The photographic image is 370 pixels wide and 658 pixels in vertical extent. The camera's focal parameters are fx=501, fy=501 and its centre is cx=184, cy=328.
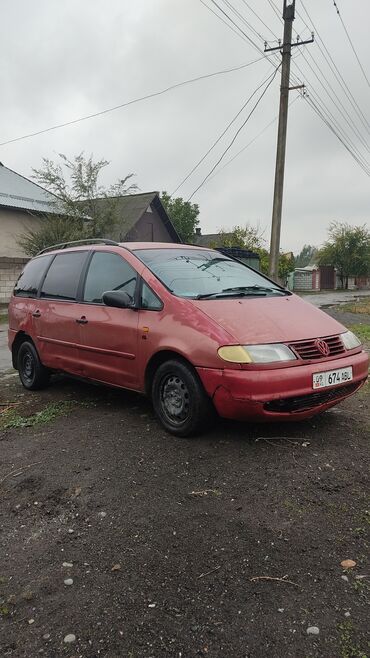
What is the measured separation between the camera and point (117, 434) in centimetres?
418

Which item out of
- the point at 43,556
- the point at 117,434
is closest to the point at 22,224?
the point at 117,434

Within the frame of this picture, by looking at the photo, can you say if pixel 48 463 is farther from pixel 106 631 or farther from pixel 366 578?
pixel 366 578

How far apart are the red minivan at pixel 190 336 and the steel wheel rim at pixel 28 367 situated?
10.7 inches

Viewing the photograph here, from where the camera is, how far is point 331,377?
3.76 metres

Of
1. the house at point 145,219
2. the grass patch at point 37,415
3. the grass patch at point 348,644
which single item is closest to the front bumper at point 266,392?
the grass patch at point 348,644

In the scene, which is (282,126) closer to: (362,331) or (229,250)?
(229,250)

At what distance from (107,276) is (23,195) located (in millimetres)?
22861

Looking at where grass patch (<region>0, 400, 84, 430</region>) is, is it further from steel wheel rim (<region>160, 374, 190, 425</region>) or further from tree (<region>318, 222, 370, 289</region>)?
tree (<region>318, 222, 370, 289</region>)

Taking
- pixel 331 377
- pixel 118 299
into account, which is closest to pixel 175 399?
pixel 118 299

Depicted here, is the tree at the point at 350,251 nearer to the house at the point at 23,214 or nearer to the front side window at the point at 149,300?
the house at the point at 23,214

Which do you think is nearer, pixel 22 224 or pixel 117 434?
pixel 117 434

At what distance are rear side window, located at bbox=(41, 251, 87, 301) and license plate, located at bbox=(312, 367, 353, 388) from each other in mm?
2743

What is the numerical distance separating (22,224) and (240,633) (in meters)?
24.4

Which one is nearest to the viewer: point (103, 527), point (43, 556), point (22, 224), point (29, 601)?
point (29, 601)
